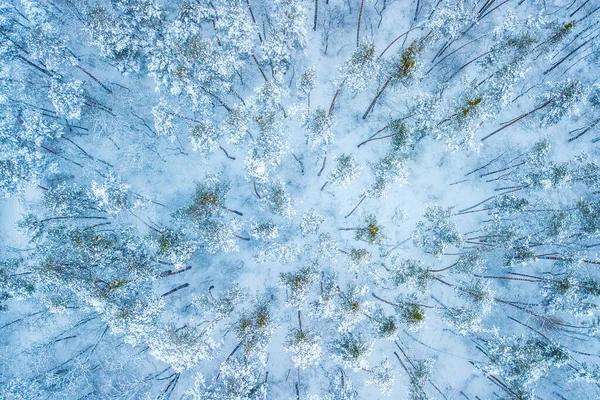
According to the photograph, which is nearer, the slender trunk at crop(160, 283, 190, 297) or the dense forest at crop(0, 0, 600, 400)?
the dense forest at crop(0, 0, 600, 400)

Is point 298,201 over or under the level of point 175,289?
over

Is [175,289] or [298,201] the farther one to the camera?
[298,201]

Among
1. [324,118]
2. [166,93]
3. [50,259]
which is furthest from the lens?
[166,93]

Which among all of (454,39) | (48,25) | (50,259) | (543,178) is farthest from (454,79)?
(50,259)

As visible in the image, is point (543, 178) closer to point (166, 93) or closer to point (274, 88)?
point (274, 88)

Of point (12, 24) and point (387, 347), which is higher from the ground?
point (12, 24)

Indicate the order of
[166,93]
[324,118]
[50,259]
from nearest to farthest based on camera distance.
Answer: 1. [50,259]
2. [324,118]
3. [166,93]

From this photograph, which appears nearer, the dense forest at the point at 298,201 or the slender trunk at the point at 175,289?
the dense forest at the point at 298,201

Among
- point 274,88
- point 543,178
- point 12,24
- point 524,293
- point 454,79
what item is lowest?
point 524,293
